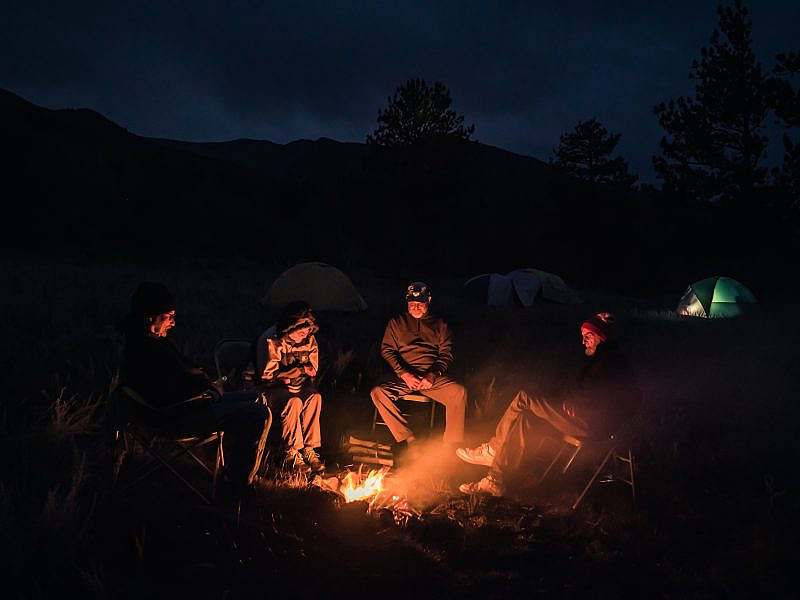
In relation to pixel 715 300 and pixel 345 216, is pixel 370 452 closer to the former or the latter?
pixel 715 300

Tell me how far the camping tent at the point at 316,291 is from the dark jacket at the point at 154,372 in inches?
332

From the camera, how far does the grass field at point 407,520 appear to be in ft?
10.1

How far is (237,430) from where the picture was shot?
3.89m

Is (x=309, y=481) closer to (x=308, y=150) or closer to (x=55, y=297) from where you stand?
(x=55, y=297)

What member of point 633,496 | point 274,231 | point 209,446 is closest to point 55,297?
point 209,446

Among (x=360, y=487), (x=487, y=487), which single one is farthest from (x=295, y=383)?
(x=487, y=487)

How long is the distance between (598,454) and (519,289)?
1167cm

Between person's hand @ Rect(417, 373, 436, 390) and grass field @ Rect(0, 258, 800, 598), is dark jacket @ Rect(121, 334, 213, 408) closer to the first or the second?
grass field @ Rect(0, 258, 800, 598)

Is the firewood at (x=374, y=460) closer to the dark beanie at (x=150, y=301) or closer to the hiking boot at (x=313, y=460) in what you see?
the hiking boot at (x=313, y=460)

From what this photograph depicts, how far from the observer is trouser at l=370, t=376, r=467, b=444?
543 cm

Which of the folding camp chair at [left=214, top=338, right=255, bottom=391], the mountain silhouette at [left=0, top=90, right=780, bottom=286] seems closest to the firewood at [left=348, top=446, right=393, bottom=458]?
the folding camp chair at [left=214, top=338, right=255, bottom=391]

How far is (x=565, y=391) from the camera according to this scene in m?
4.90

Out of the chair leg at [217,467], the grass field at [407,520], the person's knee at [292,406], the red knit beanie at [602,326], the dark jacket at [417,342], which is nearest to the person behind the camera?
the grass field at [407,520]

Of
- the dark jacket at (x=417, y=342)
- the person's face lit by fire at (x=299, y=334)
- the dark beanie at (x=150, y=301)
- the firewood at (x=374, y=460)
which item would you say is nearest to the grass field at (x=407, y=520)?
the firewood at (x=374, y=460)
